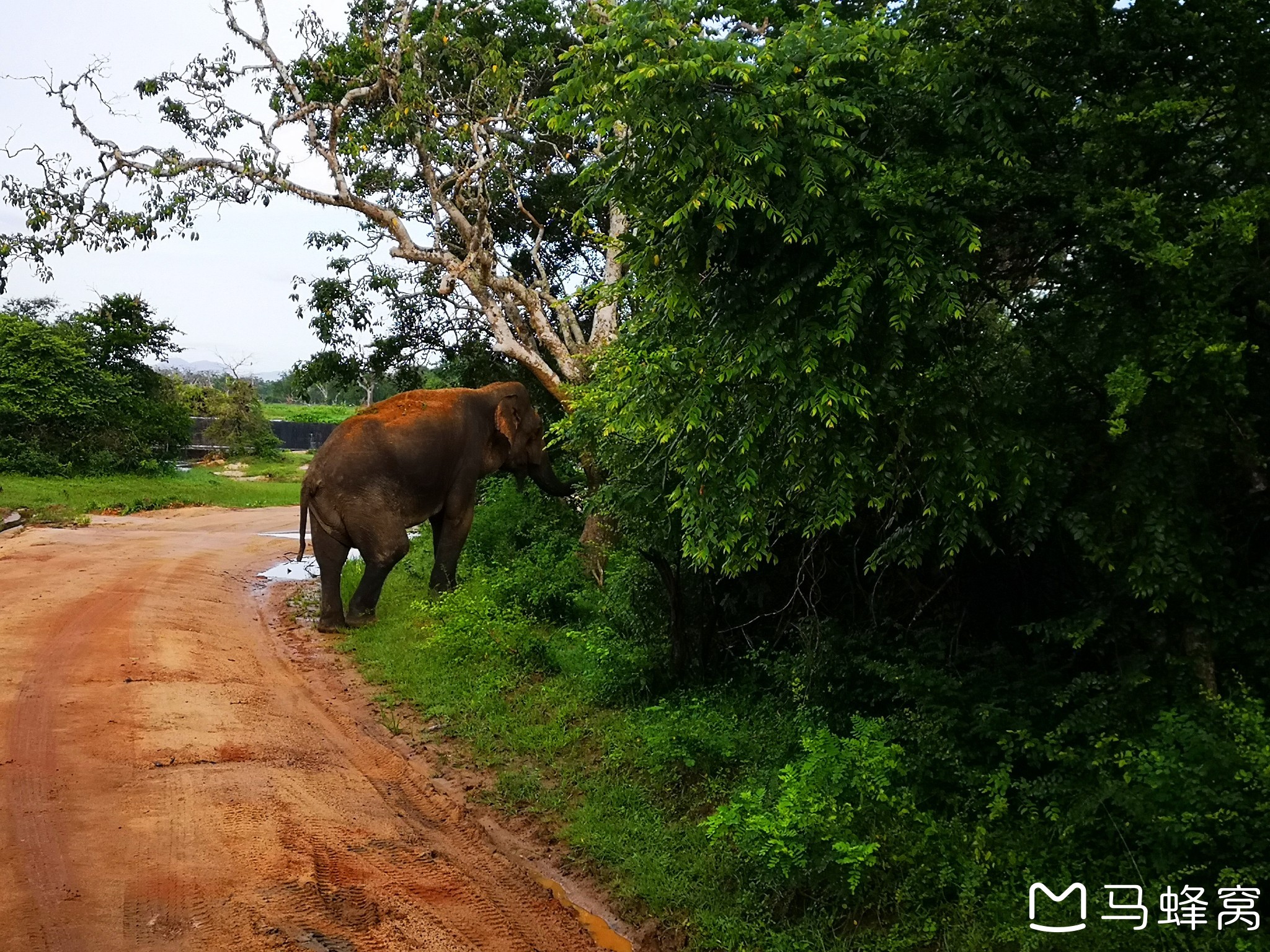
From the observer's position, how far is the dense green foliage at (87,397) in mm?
23031

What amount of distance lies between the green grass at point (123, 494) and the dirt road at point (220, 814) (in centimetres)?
986

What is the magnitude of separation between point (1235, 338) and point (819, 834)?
2.95m

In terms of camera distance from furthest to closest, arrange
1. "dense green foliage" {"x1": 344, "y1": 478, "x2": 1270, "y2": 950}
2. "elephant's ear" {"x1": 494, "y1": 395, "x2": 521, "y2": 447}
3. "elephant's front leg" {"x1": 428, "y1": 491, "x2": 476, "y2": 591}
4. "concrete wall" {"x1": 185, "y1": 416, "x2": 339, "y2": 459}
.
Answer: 1. "concrete wall" {"x1": 185, "y1": 416, "x2": 339, "y2": 459}
2. "elephant's ear" {"x1": 494, "y1": 395, "x2": 521, "y2": 447}
3. "elephant's front leg" {"x1": 428, "y1": 491, "x2": 476, "y2": 591}
4. "dense green foliage" {"x1": 344, "y1": 478, "x2": 1270, "y2": 950}

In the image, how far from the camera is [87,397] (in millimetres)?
24172

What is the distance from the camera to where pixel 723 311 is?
16.0 ft

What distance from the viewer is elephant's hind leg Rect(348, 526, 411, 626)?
405 inches

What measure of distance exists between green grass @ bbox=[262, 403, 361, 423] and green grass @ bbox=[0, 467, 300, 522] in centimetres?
2280

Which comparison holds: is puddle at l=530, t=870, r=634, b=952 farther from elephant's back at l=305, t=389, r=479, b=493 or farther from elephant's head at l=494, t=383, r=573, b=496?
elephant's head at l=494, t=383, r=573, b=496

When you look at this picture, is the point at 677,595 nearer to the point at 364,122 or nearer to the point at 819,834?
the point at 819,834

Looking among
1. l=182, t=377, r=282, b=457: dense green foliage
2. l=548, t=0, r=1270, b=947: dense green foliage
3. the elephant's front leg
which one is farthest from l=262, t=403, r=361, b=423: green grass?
l=548, t=0, r=1270, b=947: dense green foliage

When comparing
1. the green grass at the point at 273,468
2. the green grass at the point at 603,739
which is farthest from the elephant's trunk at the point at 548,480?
the green grass at the point at 273,468

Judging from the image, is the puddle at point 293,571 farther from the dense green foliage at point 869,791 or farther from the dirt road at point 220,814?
the dense green foliage at point 869,791

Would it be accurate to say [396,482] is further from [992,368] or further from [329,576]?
[992,368]

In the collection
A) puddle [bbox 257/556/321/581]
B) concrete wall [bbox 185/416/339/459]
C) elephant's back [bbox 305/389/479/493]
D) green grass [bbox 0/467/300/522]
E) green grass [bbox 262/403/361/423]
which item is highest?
green grass [bbox 262/403/361/423]
